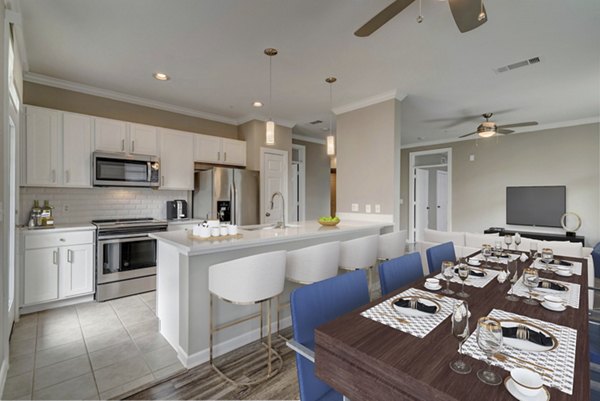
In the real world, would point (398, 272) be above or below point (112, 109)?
below

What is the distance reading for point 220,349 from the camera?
230cm

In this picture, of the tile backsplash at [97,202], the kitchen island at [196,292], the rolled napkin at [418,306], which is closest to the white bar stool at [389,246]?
the kitchen island at [196,292]

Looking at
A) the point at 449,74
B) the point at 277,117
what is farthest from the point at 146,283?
the point at 449,74

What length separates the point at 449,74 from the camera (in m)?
3.26

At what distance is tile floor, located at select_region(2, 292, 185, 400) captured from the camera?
74.4 inches

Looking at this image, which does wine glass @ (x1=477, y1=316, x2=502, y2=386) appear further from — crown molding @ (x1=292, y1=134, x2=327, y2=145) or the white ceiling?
crown molding @ (x1=292, y1=134, x2=327, y2=145)

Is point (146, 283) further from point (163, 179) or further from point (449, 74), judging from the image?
point (449, 74)

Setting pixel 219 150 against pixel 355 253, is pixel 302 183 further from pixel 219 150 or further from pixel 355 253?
pixel 355 253

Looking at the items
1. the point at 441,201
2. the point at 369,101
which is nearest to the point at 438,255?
the point at 369,101

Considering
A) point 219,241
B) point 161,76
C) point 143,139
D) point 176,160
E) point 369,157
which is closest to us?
point 219,241

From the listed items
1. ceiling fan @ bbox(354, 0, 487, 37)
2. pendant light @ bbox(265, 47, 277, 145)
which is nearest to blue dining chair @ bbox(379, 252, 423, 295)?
ceiling fan @ bbox(354, 0, 487, 37)

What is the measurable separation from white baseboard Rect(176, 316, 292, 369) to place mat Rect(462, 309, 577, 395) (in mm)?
1930

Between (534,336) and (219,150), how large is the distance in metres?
4.58

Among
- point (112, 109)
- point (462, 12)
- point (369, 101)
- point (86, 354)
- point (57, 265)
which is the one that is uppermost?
point (369, 101)
